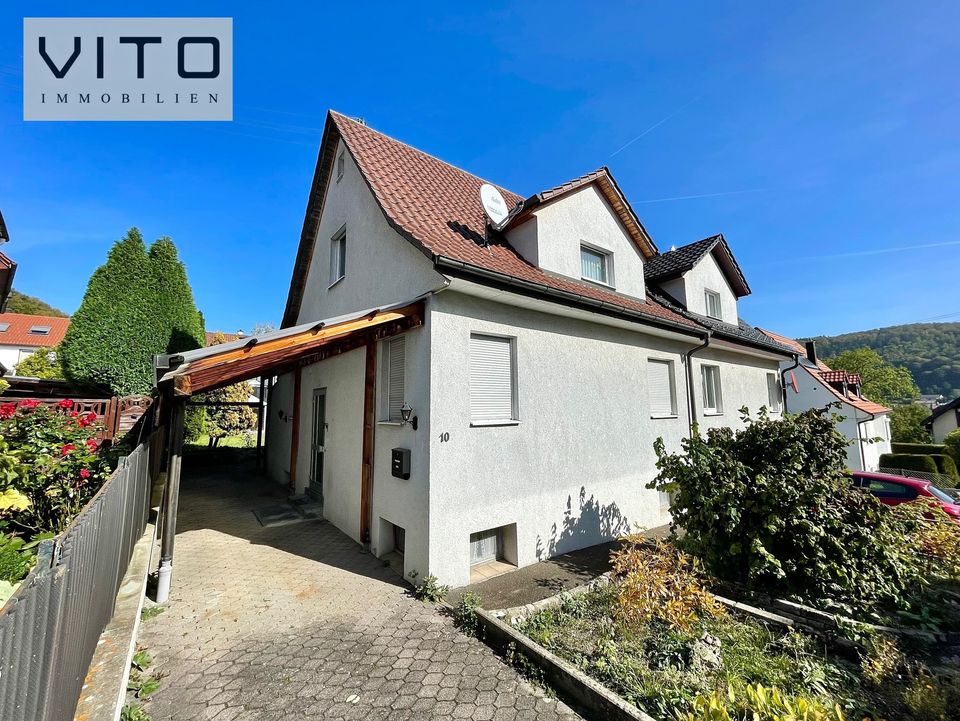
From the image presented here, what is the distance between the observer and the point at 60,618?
7.81 ft

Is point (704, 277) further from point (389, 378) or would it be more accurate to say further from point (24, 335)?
point (24, 335)

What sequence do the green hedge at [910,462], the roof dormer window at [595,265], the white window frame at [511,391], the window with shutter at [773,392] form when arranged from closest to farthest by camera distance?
1. the white window frame at [511,391]
2. the roof dormer window at [595,265]
3. the window with shutter at [773,392]
4. the green hedge at [910,462]

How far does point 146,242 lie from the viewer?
1652cm

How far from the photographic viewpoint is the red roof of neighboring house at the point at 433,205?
723 centimetres

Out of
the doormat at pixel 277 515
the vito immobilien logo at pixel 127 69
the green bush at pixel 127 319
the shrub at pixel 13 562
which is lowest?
the doormat at pixel 277 515

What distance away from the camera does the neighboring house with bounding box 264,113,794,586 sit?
6.39 m

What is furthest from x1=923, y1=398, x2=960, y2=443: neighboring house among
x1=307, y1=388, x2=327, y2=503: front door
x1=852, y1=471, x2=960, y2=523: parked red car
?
x1=307, y1=388, x2=327, y2=503: front door

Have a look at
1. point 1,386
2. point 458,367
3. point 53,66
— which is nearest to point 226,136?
point 53,66

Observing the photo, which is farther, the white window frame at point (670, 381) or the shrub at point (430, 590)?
the white window frame at point (670, 381)

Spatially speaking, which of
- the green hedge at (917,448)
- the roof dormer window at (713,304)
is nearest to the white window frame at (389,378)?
the roof dormer window at (713,304)

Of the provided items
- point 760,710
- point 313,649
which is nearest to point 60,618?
point 313,649

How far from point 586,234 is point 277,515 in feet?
35.4

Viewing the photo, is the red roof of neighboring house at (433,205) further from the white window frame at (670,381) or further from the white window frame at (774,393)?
the white window frame at (774,393)

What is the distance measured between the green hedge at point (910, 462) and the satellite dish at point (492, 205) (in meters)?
33.1
